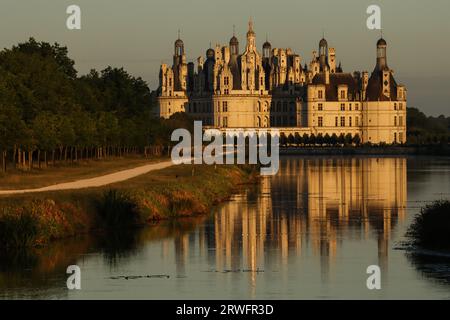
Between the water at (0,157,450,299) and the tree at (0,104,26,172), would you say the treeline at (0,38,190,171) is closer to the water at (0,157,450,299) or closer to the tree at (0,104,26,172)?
the tree at (0,104,26,172)

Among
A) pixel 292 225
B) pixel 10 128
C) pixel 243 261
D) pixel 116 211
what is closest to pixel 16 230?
pixel 243 261

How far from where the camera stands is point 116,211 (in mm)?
47406

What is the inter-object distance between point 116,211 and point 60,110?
132 ft

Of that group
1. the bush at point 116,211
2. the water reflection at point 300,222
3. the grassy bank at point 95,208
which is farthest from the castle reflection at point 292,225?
the bush at point 116,211

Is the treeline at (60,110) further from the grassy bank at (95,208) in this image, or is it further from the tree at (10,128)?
the grassy bank at (95,208)

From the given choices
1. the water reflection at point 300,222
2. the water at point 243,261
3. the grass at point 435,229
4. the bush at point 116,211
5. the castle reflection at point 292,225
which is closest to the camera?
the water at point 243,261

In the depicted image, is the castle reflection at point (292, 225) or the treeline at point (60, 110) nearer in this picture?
the castle reflection at point (292, 225)

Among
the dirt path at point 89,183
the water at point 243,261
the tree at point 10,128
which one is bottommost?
the water at point 243,261

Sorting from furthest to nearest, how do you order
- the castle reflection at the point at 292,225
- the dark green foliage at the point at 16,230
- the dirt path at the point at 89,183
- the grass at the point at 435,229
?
1. the dirt path at the point at 89,183
2. the grass at the point at 435,229
3. the castle reflection at the point at 292,225
4. the dark green foliage at the point at 16,230

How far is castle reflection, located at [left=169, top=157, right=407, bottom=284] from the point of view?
41.0m

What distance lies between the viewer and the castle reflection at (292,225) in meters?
41.0

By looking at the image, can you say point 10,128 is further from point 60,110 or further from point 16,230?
point 16,230

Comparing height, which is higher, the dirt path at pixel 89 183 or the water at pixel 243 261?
the dirt path at pixel 89 183

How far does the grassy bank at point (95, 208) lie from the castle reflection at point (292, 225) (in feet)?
5.84
